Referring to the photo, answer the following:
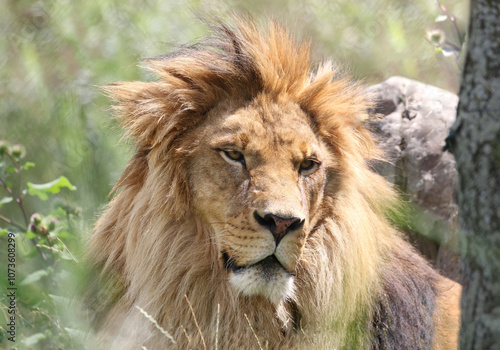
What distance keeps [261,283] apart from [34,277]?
4.75 ft

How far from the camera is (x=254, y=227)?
101 inches

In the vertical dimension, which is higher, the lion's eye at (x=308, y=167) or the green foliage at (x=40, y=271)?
the lion's eye at (x=308, y=167)

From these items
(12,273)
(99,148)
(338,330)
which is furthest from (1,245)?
(338,330)

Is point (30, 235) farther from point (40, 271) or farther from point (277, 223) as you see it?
point (277, 223)

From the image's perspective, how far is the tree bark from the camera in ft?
5.76

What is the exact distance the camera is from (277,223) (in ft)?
8.27

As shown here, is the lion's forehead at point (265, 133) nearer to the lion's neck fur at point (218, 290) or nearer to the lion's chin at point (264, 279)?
the lion's neck fur at point (218, 290)

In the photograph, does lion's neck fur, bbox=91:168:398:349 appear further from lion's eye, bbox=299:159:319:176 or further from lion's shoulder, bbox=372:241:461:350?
lion's eye, bbox=299:159:319:176

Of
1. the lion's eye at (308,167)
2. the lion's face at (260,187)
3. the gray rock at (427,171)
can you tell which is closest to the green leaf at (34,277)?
the lion's face at (260,187)

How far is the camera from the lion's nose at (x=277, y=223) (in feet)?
8.26

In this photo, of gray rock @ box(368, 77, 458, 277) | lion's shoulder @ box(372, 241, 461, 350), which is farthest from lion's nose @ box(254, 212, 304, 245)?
gray rock @ box(368, 77, 458, 277)

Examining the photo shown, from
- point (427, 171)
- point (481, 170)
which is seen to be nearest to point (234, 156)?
point (481, 170)

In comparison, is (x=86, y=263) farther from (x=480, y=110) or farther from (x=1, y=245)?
(x=480, y=110)

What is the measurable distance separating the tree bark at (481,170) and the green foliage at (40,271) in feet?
6.04
